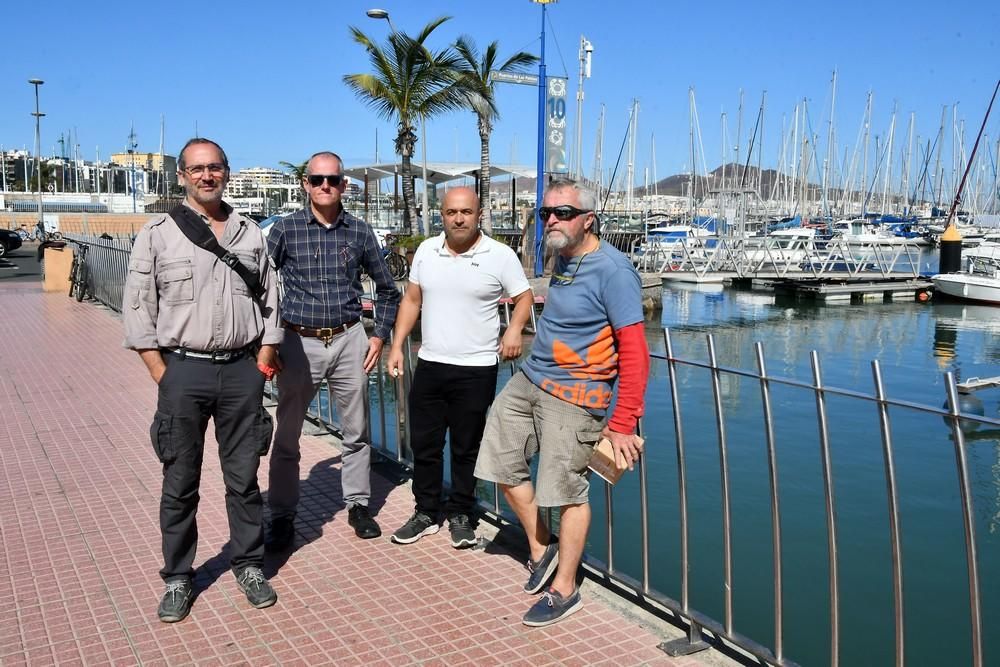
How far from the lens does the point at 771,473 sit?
10.3ft

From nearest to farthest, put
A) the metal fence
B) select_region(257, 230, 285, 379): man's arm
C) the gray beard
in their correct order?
the metal fence < the gray beard < select_region(257, 230, 285, 379): man's arm

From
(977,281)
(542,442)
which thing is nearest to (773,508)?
(542,442)

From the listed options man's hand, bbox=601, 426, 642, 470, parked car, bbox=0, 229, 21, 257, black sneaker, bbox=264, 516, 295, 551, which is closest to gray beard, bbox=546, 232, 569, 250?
man's hand, bbox=601, 426, 642, 470

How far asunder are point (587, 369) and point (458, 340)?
3.02ft

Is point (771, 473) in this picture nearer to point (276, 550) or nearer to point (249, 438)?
point (249, 438)

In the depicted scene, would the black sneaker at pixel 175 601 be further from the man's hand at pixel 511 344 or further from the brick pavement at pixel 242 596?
the man's hand at pixel 511 344

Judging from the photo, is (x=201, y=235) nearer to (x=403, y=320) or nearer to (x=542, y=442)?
(x=403, y=320)

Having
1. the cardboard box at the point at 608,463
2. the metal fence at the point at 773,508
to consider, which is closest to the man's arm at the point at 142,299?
the metal fence at the point at 773,508

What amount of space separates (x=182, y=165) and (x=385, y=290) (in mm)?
1371

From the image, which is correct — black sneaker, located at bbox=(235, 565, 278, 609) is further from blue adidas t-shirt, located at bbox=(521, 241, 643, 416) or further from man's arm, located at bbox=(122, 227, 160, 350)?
blue adidas t-shirt, located at bbox=(521, 241, 643, 416)

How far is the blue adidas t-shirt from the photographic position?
127 inches

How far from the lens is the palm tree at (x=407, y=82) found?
2397cm

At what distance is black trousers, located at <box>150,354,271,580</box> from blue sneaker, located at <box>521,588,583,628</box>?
124 centimetres

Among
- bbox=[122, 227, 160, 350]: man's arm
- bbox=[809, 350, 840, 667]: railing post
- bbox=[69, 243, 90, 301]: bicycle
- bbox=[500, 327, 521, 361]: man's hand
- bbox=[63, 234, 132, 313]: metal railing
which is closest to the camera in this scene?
bbox=[809, 350, 840, 667]: railing post
